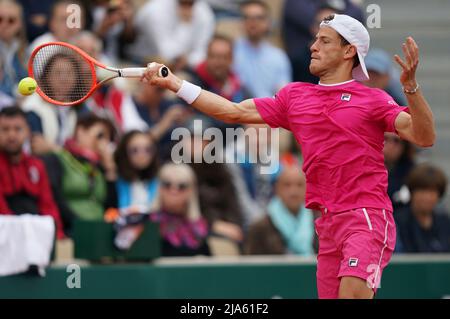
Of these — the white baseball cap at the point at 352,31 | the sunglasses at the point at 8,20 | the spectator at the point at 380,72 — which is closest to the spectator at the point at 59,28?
the sunglasses at the point at 8,20

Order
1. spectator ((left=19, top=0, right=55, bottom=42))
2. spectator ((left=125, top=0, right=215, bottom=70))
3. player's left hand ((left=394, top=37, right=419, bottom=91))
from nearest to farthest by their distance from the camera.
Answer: player's left hand ((left=394, top=37, right=419, bottom=91)) < spectator ((left=19, top=0, right=55, bottom=42)) < spectator ((left=125, top=0, right=215, bottom=70))

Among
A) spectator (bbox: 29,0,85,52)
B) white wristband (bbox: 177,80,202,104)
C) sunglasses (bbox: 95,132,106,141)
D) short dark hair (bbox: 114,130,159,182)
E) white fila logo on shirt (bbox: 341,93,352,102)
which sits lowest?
short dark hair (bbox: 114,130,159,182)

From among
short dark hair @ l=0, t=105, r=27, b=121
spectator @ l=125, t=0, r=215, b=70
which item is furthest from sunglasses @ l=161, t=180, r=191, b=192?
spectator @ l=125, t=0, r=215, b=70

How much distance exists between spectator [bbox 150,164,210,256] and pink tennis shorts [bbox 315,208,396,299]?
10.0 feet

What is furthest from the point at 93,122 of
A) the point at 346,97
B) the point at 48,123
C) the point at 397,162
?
the point at 346,97

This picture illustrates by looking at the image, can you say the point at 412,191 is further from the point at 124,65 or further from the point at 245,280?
the point at 124,65

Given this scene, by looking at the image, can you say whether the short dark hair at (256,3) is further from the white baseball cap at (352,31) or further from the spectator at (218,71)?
the white baseball cap at (352,31)

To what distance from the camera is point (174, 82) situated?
7504 mm

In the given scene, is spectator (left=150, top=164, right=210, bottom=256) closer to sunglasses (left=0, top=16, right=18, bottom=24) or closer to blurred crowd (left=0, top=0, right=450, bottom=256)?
blurred crowd (left=0, top=0, right=450, bottom=256)

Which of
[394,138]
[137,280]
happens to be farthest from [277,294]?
[394,138]

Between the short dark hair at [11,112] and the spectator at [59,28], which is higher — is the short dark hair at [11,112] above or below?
below

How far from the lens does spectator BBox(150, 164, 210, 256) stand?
10.4 meters

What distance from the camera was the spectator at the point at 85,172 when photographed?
33.8ft

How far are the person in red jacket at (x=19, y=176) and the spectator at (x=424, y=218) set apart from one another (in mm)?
3137
